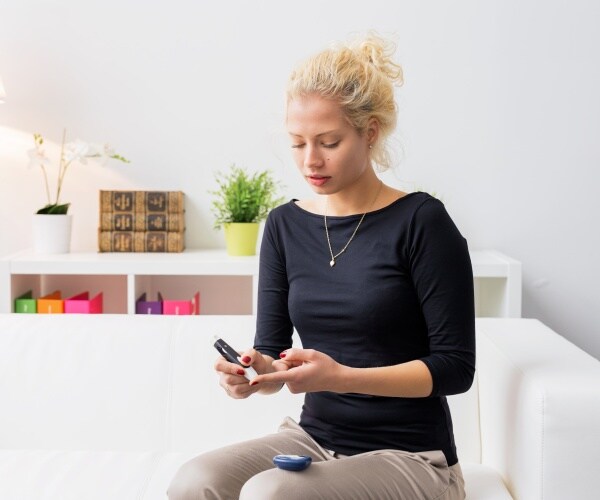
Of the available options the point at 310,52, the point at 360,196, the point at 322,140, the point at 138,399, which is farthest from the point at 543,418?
the point at 310,52

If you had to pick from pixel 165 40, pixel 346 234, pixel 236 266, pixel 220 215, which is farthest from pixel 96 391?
pixel 165 40

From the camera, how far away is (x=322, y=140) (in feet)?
5.42

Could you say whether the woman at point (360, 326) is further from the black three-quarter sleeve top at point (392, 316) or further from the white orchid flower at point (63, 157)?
the white orchid flower at point (63, 157)

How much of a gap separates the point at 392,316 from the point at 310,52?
192cm

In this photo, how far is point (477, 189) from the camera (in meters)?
3.37

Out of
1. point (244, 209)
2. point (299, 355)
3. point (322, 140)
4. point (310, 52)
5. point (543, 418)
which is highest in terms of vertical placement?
point (310, 52)

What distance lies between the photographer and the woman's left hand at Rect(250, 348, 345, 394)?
1.47m

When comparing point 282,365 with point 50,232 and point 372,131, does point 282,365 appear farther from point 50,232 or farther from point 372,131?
point 50,232

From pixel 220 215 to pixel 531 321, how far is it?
1.47 metres

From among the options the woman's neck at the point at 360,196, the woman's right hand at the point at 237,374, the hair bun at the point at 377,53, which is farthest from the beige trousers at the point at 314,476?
the hair bun at the point at 377,53

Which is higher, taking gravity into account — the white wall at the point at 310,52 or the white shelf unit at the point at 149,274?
the white wall at the point at 310,52

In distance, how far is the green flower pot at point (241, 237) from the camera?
314 cm

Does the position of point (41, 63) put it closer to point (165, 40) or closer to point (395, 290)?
point (165, 40)

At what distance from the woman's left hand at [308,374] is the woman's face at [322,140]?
1.11 feet
